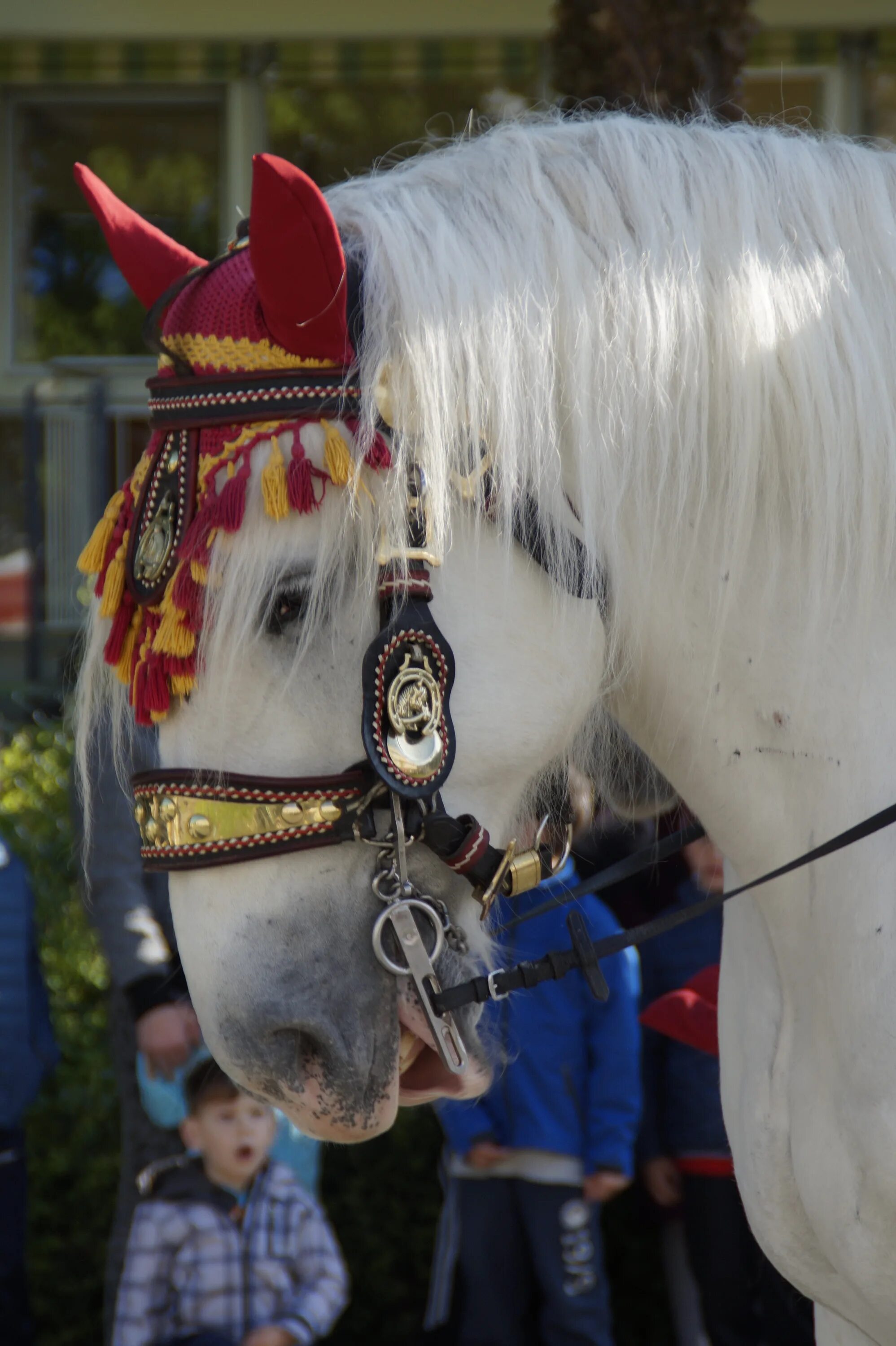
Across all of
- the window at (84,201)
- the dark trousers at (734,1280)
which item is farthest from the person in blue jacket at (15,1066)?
the window at (84,201)

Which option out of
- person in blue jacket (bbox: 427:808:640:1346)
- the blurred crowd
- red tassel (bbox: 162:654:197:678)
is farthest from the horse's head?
person in blue jacket (bbox: 427:808:640:1346)

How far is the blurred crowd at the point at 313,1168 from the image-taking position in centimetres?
296

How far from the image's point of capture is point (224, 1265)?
2.98 meters

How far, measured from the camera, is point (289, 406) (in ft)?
4.44

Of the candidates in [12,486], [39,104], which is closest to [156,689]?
[12,486]

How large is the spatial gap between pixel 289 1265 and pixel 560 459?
2.32 metres

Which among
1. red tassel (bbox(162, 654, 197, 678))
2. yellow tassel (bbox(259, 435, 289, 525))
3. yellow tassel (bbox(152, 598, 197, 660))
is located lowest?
red tassel (bbox(162, 654, 197, 678))

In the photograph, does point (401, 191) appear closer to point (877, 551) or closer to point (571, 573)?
point (571, 573)

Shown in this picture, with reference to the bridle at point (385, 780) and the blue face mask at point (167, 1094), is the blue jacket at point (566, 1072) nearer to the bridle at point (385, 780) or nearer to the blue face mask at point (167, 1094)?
the blue face mask at point (167, 1094)

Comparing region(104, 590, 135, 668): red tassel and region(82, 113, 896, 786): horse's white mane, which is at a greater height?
region(82, 113, 896, 786): horse's white mane

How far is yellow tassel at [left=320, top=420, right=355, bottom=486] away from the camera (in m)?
1.31

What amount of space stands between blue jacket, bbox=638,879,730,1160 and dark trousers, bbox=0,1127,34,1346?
150 centimetres

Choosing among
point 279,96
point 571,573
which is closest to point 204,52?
point 279,96

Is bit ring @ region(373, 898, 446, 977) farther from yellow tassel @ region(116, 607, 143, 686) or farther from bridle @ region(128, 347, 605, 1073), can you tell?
yellow tassel @ region(116, 607, 143, 686)
